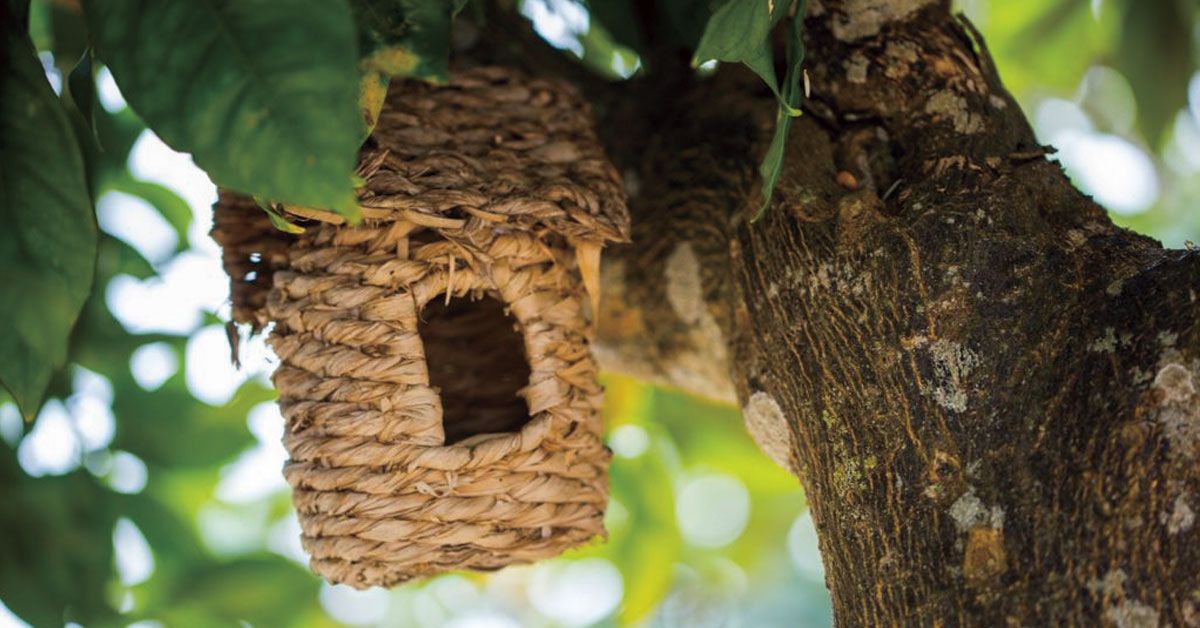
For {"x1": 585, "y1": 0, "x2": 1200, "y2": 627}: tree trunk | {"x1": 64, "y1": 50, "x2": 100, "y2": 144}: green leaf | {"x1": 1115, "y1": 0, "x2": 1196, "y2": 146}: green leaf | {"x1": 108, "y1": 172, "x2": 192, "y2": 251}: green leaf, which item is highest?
{"x1": 1115, "y1": 0, "x2": 1196, "y2": 146}: green leaf

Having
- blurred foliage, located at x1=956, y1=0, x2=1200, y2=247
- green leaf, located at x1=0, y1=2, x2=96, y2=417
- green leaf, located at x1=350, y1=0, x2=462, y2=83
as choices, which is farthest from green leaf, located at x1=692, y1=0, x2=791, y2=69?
blurred foliage, located at x1=956, y1=0, x2=1200, y2=247

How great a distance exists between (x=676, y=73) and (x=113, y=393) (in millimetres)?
834

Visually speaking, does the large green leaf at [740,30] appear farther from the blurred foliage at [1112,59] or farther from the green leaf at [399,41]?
the blurred foliage at [1112,59]

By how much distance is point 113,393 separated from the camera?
5.04 feet

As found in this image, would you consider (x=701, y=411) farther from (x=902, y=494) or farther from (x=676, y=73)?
(x=902, y=494)

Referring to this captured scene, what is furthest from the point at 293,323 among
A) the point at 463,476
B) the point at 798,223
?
the point at 798,223

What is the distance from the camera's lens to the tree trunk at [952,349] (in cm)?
76

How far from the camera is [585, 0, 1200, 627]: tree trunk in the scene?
76 cm

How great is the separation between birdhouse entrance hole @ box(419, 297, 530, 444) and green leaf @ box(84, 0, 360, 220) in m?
0.61

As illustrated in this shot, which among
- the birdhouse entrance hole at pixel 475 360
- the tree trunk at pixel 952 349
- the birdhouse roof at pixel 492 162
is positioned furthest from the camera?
the birdhouse entrance hole at pixel 475 360

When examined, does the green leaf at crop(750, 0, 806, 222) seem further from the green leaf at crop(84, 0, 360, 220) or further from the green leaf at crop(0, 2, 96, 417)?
the green leaf at crop(0, 2, 96, 417)

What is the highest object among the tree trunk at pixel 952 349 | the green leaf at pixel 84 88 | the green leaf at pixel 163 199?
the green leaf at pixel 163 199

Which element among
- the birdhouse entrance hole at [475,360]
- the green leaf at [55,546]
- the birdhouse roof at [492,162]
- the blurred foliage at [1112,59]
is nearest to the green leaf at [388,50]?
the birdhouse roof at [492,162]

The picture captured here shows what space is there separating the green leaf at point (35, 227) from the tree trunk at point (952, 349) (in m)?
0.54
